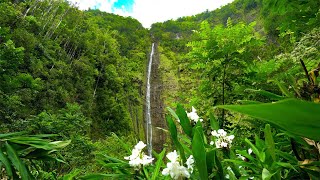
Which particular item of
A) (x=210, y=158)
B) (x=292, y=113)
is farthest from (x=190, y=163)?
(x=292, y=113)

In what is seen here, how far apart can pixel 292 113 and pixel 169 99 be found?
5.56 metres

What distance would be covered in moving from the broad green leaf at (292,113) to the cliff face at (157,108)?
16.6 metres

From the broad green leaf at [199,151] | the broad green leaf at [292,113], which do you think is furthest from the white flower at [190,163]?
the broad green leaf at [292,113]

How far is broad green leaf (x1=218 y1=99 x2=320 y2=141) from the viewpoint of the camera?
10.4 inches

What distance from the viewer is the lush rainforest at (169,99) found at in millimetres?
750

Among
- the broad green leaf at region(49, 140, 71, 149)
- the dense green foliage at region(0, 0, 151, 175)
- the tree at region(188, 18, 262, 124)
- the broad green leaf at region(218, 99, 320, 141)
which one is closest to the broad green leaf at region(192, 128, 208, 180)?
the broad green leaf at region(218, 99, 320, 141)

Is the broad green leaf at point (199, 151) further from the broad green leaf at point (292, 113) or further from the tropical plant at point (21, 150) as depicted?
the tropical plant at point (21, 150)

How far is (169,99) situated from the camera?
582 centimetres

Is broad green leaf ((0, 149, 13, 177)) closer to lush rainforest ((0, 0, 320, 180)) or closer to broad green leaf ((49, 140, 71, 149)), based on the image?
lush rainforest ((0, 0, 320, 180))

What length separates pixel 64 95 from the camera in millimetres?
17172

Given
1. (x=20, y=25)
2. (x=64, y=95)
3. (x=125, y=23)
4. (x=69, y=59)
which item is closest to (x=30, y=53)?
(x=20, y=25)

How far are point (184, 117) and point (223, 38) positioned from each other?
255cm

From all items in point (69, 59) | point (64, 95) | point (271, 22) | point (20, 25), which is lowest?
point (64, 95)

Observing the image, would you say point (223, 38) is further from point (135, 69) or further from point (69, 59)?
point (135, 69)
